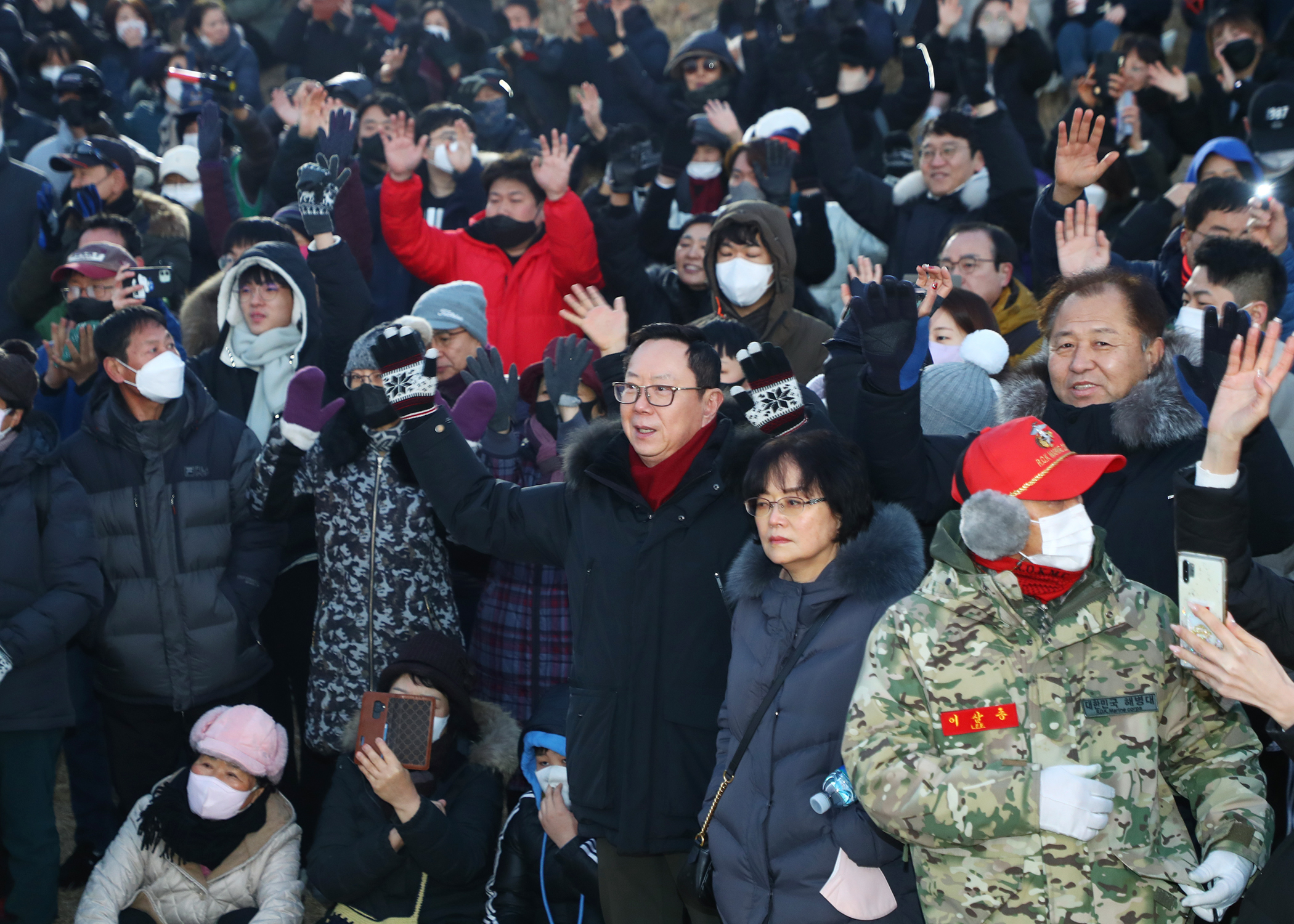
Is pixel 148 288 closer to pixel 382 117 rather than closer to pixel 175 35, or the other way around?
pixel 382 117

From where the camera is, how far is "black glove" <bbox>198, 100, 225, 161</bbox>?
7.21 m

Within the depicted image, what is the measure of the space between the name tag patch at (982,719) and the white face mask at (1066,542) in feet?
1.06

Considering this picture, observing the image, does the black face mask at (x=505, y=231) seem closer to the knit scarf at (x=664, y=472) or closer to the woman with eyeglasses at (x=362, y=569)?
the woman with eyeglasses at (x=362, y=569)

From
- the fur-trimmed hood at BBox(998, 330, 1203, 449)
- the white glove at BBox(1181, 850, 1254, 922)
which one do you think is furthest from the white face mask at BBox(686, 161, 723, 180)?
the white glove at BBox(1181, 850, 1254, 922)

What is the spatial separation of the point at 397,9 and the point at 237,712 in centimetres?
942

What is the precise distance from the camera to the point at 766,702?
3.10 m

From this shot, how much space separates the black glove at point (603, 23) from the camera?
9.82 meters

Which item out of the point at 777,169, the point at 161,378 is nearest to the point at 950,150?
the point at 777,169

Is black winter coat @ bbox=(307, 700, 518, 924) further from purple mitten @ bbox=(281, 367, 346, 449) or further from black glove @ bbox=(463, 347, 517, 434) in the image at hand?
purple mitten @ bbox=(281, 367, 346, 449)

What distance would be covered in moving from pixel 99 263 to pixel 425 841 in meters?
3.33

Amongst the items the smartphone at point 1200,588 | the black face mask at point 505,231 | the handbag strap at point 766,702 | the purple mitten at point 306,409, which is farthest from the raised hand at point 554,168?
the smartphone at point 1200,588

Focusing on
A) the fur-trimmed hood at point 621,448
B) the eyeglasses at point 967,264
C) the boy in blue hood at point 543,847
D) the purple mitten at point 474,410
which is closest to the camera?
the fur-trimmed hood at point 621,448

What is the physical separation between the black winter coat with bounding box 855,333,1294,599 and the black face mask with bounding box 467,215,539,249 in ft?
11.0

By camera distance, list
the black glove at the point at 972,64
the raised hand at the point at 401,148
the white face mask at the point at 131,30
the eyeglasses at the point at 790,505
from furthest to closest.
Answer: the white face mask at the point at 131,30, the black glove at the point at 972,64, the raised hand at the point at 401,148, the eyeglasses at the point at 790,505
